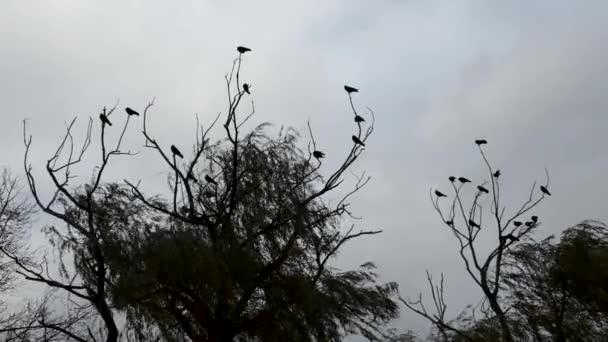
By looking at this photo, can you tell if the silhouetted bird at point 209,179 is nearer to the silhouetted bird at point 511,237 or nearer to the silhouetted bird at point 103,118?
the silhouetted bird at point 103,118

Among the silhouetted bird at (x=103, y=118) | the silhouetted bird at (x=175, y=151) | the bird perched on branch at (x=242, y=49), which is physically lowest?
the silhouetted bird at (x=175, y=151)

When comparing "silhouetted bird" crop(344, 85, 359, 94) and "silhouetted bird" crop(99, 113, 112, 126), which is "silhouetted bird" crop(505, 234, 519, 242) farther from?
"silhouetted bird" crop(99, 113, 112, 126)

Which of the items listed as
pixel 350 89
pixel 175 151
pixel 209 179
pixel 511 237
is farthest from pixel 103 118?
pixel 511 237

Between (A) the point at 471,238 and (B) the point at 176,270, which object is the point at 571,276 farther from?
(B) the point at 176,270

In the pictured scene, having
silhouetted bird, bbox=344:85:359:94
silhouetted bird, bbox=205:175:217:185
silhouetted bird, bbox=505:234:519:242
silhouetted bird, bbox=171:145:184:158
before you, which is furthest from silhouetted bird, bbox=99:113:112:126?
silhouetted bird, bbox=505:234:519:242

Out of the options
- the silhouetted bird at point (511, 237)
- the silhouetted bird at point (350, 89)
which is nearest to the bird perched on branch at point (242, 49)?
the silhouetted bird at point (350, 89)

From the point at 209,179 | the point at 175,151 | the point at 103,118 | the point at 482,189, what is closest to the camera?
the point at 103,118

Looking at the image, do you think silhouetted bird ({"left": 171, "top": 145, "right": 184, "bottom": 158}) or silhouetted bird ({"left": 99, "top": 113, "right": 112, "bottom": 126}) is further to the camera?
silhouetted bird ({"left": 171, "top": 145, "right": 184, "bottom": 158})

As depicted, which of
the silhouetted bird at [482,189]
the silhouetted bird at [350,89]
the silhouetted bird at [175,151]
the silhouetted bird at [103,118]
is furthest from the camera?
the silhouetted bird at [482,189]

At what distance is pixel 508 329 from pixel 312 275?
147 inches

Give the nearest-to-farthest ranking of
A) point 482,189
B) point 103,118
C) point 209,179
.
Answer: point 103,118, point 209,179, point 482,189

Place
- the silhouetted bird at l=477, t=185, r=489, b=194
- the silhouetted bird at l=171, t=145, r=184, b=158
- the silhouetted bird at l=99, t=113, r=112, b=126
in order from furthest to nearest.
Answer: the silhouetted bird at l=477, t=185, r=489, b=194 → the silhouetted bird at l=171, t=145, r=184, b=158 → the silhouetted bird at l=99, t=113, r=112, b=126

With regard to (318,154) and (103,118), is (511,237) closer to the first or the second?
(318,154)

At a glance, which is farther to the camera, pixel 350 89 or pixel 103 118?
pixel 350 89
